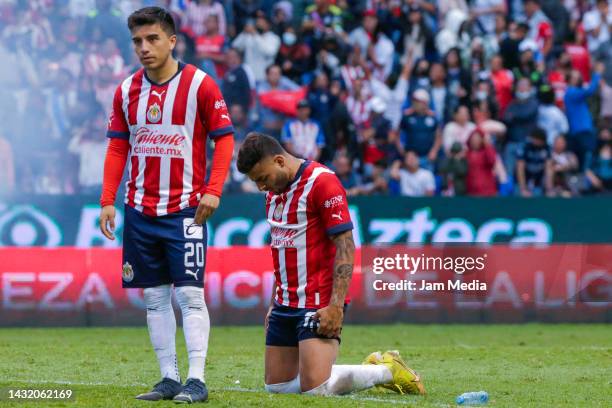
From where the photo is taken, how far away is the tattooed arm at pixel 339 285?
7.28 m

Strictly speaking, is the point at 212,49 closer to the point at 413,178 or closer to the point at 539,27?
the point at 413,178

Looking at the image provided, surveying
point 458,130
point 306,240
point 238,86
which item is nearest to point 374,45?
point 458,130

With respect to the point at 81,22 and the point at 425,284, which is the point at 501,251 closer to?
the point at 425,284

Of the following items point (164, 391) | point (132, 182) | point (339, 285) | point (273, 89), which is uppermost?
point (273, 89)

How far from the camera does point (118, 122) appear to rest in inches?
298

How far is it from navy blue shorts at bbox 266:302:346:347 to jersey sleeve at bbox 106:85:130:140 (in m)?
1.40

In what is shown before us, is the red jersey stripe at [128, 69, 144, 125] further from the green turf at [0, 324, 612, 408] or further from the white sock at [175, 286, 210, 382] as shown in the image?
the green turf at [0, 324, 612, 408]

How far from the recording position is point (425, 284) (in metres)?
14.3

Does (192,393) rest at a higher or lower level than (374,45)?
lower

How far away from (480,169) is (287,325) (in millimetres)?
9847

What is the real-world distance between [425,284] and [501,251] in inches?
41.3

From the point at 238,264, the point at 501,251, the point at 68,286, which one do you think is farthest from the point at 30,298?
the point at 501,251

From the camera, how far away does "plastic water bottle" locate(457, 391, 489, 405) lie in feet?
24.2

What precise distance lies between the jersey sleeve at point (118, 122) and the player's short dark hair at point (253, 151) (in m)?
0.79
